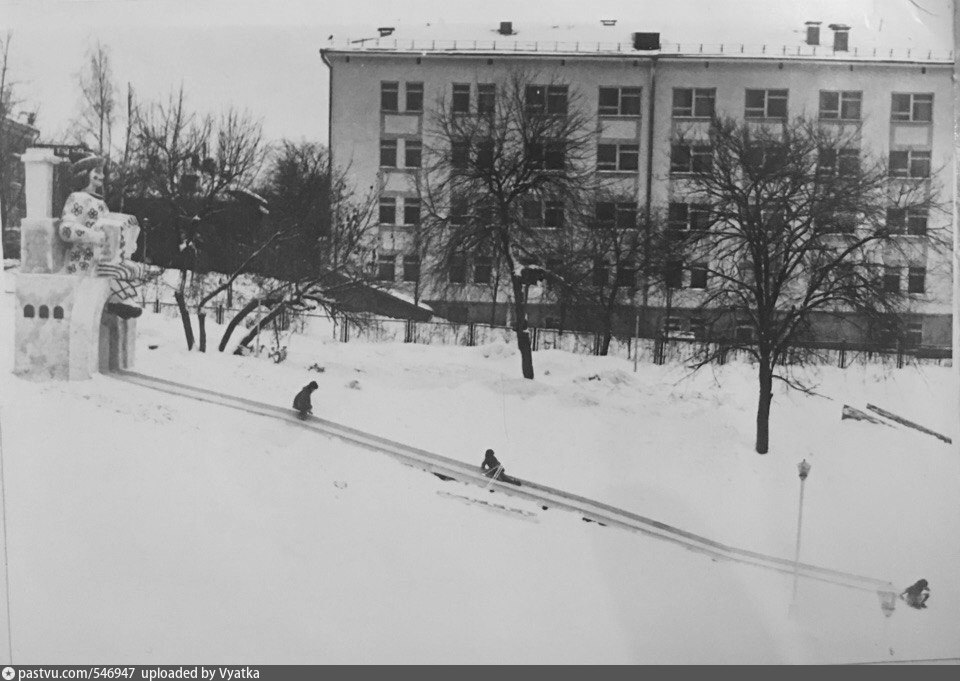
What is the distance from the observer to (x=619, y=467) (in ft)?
9.36

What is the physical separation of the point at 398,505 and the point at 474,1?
73.1 inches

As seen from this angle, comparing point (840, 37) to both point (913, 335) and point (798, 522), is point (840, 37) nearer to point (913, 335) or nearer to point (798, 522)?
point (913, 335)

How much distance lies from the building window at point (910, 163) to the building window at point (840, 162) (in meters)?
0.15

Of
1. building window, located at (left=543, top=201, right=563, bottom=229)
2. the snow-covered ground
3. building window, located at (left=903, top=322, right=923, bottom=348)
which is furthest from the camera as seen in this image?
building window, located at (left=903, top=322, right=923, bottom=348)

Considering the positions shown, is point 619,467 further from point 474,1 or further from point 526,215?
point 474,1

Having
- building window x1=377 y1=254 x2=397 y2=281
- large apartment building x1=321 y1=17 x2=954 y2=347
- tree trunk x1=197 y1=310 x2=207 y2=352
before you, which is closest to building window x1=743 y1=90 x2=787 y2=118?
large apartment building x1=321 y1=17 x2=954 y2=347

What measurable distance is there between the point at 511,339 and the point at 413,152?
30.4 inches

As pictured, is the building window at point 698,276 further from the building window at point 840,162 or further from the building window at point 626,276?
the building window at point 840,162

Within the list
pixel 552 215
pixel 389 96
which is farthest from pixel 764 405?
pixel 389 96

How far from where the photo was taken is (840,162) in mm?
2893

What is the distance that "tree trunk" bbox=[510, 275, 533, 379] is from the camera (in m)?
2.85

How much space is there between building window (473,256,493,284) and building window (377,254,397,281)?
30 centimetres

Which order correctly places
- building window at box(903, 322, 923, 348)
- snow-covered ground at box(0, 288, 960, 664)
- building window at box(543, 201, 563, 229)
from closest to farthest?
1. snow-covered ground at box(0, 288, 960, 664)
2. building window at box(543, 201, 563, 229)
3. building window at box(903, 322, 923, 348)

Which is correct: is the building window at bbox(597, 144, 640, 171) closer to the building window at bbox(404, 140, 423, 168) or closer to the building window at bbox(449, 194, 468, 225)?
the building window at bbox(449, 194, 468, 225)
